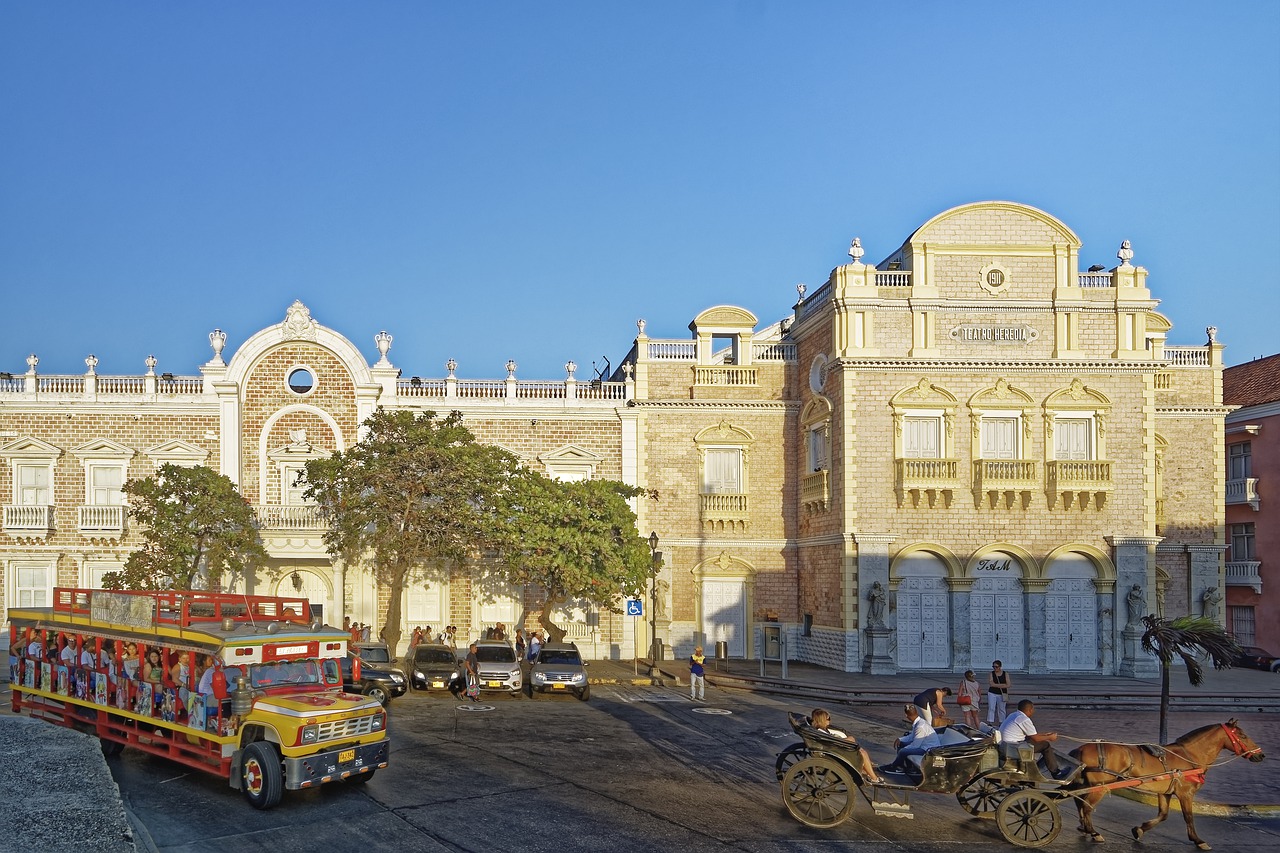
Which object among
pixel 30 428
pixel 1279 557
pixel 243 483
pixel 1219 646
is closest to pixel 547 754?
pixel 1219 646

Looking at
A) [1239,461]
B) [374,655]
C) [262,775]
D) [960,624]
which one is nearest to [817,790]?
[262,775]

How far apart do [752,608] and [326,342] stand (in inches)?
667

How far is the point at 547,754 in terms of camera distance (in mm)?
18922

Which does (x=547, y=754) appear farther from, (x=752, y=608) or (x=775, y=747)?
(x=752, y=608)

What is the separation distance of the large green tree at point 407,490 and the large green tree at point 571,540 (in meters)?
0.92

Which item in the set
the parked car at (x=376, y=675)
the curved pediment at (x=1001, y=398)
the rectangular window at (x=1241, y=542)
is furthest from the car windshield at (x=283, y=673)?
the rectangular window at (x=1241, y=542)

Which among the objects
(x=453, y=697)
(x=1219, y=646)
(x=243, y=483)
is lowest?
(x=453, y=697)

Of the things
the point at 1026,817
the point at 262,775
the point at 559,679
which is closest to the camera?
the point at 1026,817

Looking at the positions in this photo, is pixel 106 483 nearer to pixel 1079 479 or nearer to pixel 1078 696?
pixel 1078 696

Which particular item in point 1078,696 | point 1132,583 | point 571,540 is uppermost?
point 571,540

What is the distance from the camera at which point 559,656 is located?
A: 92.8ft

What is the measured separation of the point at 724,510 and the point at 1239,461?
66.5 ft

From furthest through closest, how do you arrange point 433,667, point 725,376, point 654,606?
1. point 725,376
2. point 654,606
3. point 433,667

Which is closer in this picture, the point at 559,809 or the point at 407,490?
the point at 559,809
